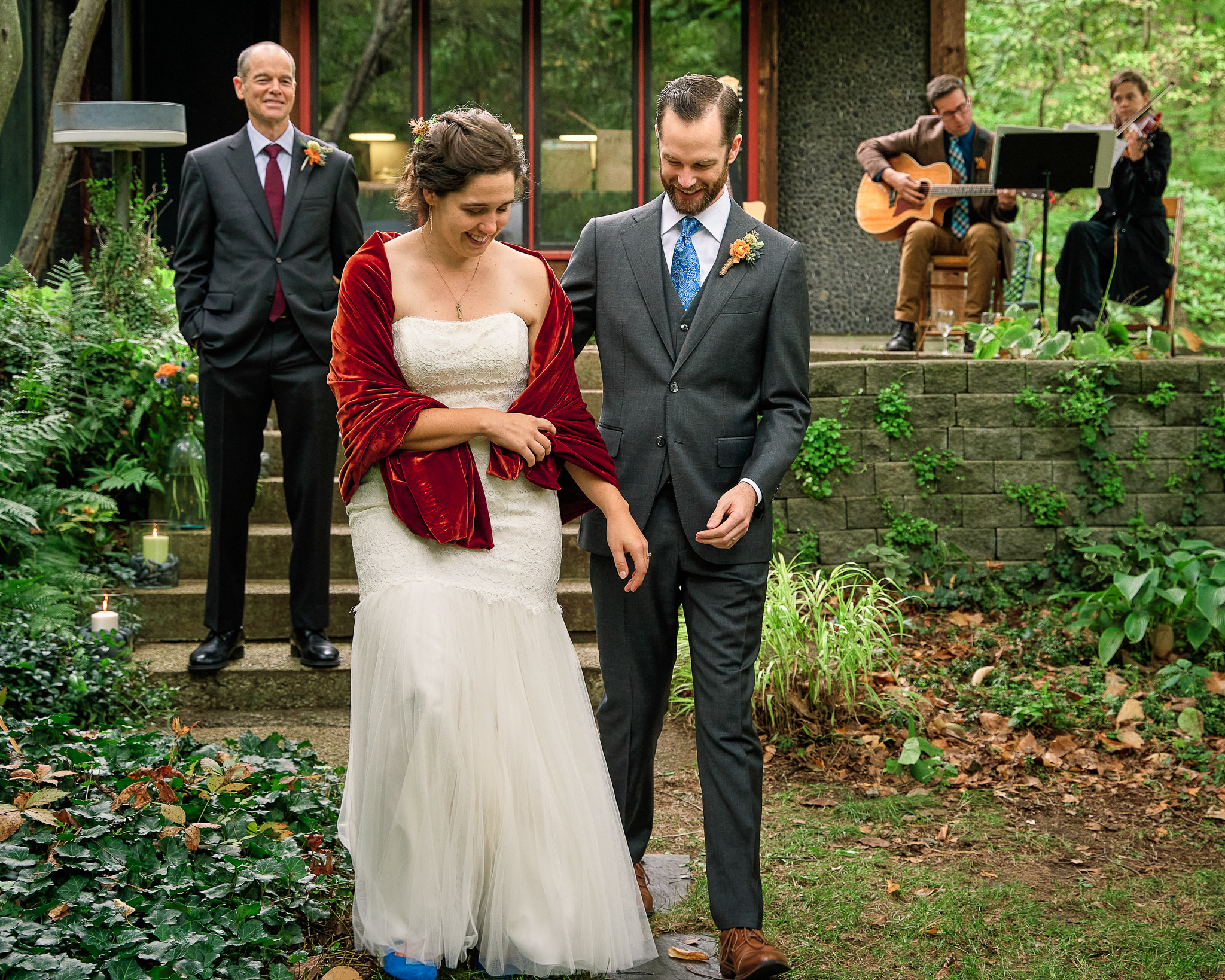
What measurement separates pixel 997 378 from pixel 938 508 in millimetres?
778

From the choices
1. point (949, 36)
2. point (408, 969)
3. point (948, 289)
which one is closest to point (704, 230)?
point (408, 969)

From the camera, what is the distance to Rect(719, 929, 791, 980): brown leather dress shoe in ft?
9.94

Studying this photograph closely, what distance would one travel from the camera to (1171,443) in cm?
680

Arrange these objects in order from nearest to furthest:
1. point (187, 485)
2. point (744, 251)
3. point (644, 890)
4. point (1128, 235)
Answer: point (744, 251) → point (644, 890) → point (187, 485) → point (1128, 235)

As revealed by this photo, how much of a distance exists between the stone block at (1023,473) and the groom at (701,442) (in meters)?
3.76

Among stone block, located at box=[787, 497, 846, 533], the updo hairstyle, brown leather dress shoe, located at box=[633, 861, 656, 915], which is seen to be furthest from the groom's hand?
stone block, located at box=[787, 497, 846, 533]

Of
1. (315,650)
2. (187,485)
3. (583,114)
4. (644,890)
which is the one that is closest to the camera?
(644,890)

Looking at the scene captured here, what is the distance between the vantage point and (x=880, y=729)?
516 centimetres

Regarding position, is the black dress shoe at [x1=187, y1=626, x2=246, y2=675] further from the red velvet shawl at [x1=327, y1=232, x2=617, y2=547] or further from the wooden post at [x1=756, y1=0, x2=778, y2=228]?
the wooden post at [x1=756, y1=0, x2=778, y2=228]

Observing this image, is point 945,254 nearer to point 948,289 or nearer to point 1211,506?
point 948,289

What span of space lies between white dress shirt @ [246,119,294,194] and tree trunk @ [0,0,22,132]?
158 centimetres

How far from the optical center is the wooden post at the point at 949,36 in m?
9.52

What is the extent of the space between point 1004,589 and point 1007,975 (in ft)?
11.8

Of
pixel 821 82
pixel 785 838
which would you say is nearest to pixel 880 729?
pixel 785 838
